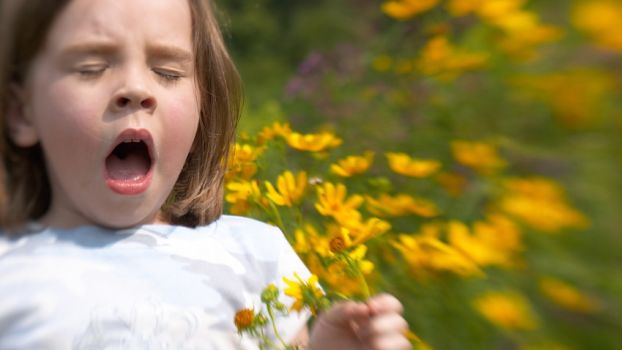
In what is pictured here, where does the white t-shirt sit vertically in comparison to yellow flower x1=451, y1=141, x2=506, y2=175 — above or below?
below

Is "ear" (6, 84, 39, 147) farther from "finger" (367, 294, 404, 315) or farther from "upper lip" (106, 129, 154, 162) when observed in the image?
"finger" (367, 294, 404, 315)

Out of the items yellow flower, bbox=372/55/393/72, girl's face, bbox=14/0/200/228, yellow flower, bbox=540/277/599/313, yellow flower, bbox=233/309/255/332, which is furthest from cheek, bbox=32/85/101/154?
yellow flower, bbox=372/55/393/72

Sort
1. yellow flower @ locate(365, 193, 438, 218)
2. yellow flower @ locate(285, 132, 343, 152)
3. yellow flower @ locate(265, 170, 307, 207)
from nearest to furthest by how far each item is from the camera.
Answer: yellow flower @ locate(365, 193, 438, 218), yellow flower @ locate(265, 170, 307, 207), yellow flower @ locate(285, 132, 343, 152)

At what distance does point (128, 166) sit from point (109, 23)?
0.20 meters

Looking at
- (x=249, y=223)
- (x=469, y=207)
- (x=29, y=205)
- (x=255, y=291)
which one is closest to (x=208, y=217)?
(x=249, y=223)

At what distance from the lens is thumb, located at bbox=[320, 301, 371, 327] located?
2.82 feet

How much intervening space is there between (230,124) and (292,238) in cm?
24

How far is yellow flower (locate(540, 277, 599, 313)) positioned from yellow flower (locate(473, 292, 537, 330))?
1.0 inches

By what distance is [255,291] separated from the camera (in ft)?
3.82

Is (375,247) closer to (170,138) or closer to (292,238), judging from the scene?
(292,238)

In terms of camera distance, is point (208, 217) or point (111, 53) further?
point (208, 217)

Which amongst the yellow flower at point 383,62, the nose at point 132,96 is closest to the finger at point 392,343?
the nose at point 132,96

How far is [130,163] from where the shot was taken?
1.08m

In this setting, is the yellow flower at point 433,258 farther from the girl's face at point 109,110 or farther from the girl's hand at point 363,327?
the girl's face at point 109,110
